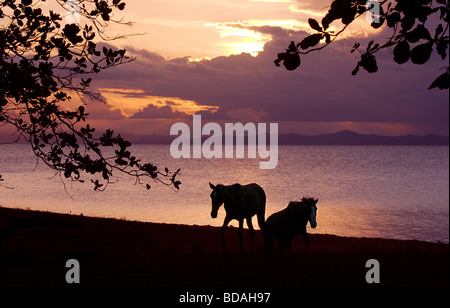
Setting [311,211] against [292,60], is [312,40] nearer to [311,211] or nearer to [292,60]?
[292,60]

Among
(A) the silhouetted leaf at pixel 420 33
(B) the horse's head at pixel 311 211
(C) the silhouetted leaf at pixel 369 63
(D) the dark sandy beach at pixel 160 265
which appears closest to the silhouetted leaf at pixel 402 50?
(A) the silhouetted leaf at pixel 420 33

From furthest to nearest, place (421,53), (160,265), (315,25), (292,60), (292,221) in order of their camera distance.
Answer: (292,221) → (160,265) → (292,60) → (315,25) → (421,53)

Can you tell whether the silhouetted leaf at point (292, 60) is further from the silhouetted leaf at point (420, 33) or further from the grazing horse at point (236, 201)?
the grazing horse at point (236, 201)

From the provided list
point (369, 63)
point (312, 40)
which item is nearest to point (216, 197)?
point (369, 63)

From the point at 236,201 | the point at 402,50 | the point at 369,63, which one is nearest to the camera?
the point at 402,50

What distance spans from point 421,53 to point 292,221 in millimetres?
10475

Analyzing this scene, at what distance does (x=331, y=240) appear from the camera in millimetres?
20766

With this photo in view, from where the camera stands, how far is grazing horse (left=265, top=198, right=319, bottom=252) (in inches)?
544

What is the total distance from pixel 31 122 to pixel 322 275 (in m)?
6.86

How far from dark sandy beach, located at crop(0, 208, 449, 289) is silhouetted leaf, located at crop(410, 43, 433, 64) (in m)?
6.36

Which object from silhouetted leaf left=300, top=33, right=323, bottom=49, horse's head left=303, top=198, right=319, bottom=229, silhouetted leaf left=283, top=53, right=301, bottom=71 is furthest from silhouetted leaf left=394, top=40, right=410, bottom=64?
horse's head left=303, top=198, right=319, bottom=229

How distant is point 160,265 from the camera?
11.8m

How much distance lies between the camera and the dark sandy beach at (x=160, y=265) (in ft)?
32.9
